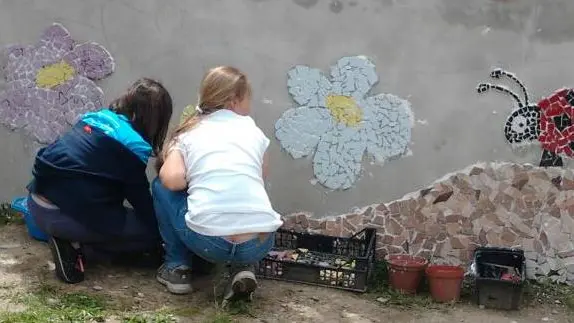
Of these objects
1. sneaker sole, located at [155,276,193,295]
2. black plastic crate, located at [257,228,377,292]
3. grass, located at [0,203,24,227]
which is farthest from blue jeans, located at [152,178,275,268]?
grass, located at [0,203,24,227]

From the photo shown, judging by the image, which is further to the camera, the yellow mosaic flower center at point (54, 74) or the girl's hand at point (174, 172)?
the yellow mosaic flower center at point (54, 74)

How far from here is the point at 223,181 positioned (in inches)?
159

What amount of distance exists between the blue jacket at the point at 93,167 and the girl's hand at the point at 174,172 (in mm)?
243

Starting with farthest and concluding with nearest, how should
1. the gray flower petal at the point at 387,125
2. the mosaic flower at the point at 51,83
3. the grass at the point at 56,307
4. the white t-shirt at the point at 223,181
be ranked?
the mosaic flower at the point at 51,83
the gray flower petal at the point at 387,125
the white t-shirt at the point at 223,181
the grass at the point at 56,307

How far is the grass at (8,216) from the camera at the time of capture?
18.1 ft

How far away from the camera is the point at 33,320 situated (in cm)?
383

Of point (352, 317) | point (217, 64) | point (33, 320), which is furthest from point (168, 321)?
point (217, 64)

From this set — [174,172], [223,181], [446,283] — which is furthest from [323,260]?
[174,172]

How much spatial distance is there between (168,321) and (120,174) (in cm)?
89

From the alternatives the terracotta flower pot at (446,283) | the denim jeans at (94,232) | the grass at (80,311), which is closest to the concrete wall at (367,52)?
the terracotta flower pot at (446,283)

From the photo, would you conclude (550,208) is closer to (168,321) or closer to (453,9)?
(453,9)

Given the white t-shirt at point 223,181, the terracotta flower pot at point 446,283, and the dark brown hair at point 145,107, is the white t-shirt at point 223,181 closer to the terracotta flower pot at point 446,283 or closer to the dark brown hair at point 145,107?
the dark brown hair at point 145,107

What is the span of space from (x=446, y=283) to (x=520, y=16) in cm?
164

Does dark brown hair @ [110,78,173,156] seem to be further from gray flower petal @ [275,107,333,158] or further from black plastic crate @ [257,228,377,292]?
black plastic crate @ [257,228,377,292]
